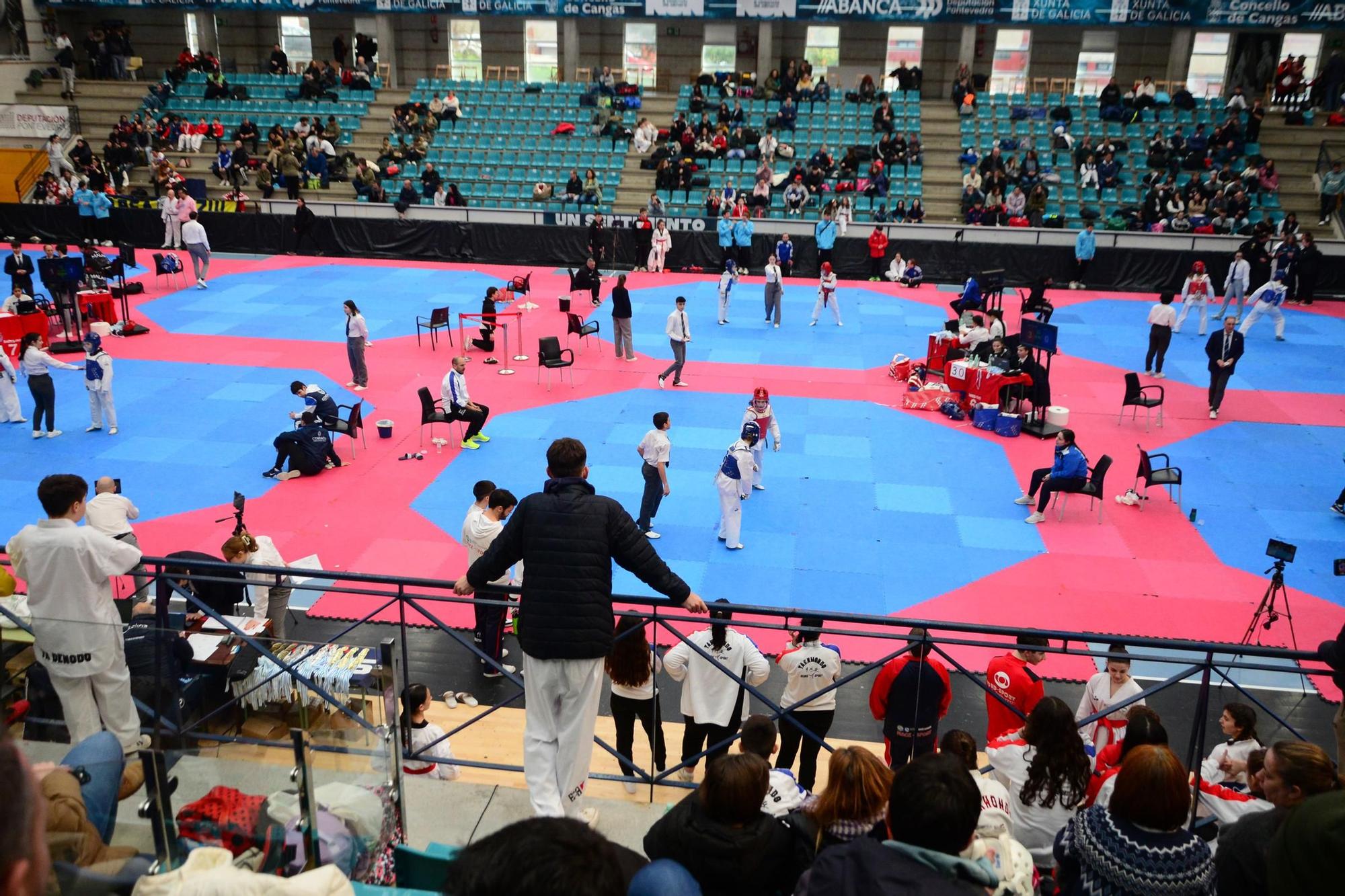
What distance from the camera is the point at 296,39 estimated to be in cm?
4734

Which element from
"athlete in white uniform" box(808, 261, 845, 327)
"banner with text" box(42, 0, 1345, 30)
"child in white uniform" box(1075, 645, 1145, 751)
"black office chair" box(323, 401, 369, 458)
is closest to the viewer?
"child in white uniform" box(1075, 645, 1145, 751)

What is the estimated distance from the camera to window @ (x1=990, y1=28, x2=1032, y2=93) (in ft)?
141

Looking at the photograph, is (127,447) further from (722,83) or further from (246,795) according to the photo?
(722,83)

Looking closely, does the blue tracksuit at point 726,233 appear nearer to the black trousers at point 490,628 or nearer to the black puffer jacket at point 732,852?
the black trousers at point 490,628

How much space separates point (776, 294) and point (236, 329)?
44.6 ft

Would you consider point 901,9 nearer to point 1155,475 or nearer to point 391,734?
point 1155,475

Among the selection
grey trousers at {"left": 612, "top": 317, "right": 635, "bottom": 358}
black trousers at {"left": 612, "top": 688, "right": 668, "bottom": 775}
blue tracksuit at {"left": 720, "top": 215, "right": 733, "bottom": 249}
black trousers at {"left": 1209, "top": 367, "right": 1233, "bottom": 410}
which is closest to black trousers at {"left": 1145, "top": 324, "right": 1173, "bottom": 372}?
black trousers at {"left": 1209, "top": 367, "right": 1233, "bottom": 410}

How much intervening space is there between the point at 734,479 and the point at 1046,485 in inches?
201

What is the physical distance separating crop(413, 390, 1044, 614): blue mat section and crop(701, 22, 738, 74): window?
28747 millimetres

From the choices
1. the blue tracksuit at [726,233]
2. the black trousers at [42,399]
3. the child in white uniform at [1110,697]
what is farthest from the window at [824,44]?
the child in white uniform at [1110,697]

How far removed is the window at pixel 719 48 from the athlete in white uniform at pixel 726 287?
2182 centimetres

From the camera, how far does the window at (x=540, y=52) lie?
149 feet

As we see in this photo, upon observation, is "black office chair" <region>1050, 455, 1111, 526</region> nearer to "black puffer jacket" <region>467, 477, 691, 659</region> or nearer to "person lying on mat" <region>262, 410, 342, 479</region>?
"black puffer jacket" <region>467, 477, 691, 659</region>

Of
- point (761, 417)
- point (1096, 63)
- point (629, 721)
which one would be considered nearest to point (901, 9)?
point (1096, 63)
